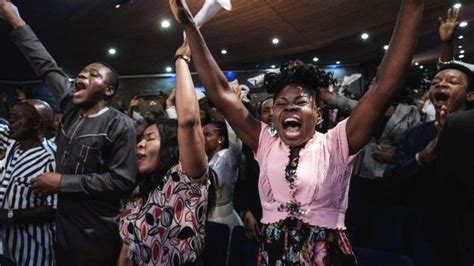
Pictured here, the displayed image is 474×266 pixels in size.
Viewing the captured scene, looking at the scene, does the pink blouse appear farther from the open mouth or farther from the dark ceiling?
the dark ceiling

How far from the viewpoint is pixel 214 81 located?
5.50ft

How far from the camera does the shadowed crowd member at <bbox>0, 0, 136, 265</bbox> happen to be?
2.13 meters

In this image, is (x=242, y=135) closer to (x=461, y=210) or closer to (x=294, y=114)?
(x=294, y=114)

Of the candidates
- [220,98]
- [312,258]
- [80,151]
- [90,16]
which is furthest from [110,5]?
[312,258]

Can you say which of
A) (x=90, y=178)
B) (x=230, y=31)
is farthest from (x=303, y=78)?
(x=230, y=31)

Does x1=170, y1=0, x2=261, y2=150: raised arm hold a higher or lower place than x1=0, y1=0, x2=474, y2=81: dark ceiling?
lower

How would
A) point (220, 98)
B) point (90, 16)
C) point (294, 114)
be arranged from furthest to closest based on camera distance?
1. point (90, 16)
2. point (220, 98)
3. point (294, 114)

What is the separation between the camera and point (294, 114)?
61.4 inches

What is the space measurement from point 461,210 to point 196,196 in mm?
1248

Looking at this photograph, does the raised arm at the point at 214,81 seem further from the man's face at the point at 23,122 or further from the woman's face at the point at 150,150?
the man's face at the point at 23,122

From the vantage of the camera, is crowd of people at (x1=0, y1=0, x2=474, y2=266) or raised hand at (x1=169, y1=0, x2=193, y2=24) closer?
crowd of people at (x1=0, y1=0, x2=474, y2=266)

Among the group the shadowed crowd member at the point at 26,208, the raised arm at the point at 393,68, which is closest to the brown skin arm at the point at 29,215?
the shadowed crowd member at the point at 26,208

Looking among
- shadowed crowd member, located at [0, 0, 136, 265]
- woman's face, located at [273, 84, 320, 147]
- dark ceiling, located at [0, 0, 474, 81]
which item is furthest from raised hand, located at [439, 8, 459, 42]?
dark ceiling, located at [0, 0, 474, 81]

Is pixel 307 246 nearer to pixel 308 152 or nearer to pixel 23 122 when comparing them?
pixel 308 152
